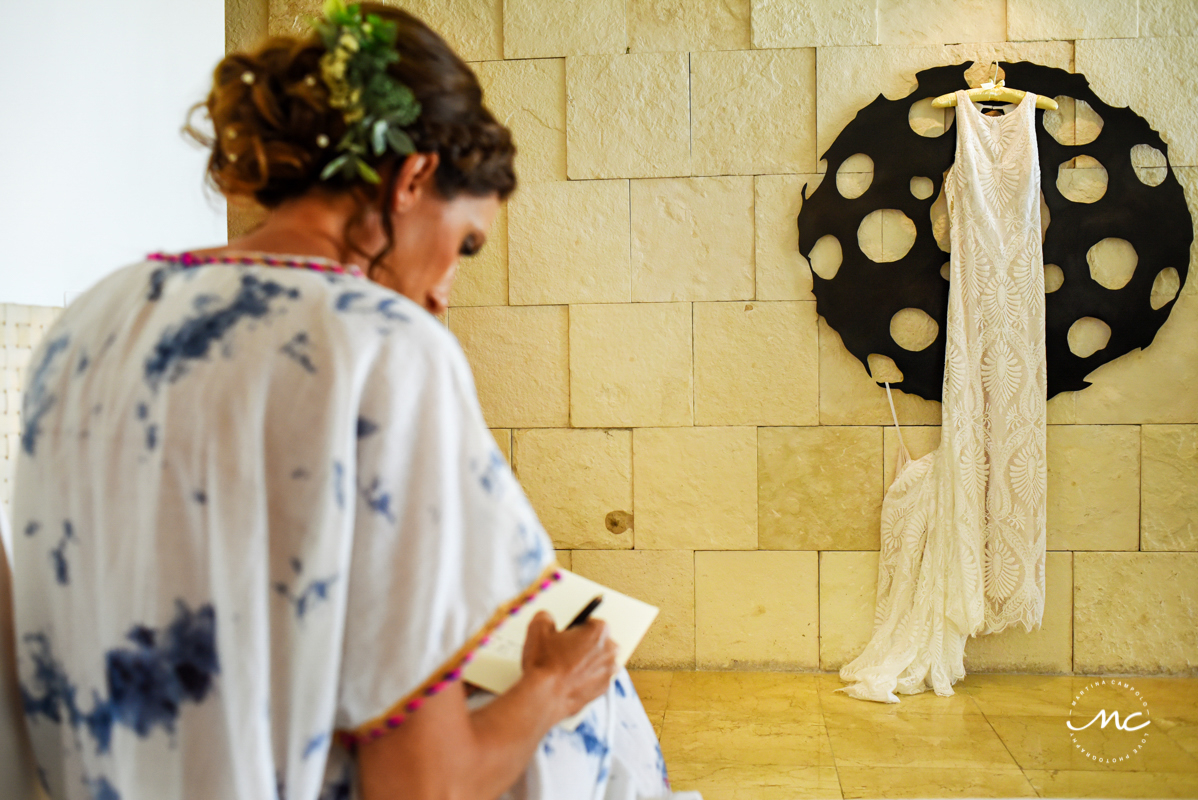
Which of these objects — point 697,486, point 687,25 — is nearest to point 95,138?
point 687,25

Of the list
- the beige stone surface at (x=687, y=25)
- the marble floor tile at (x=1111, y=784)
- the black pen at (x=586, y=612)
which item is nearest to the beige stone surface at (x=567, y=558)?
the marble floor tile at (x=1111, y=784)

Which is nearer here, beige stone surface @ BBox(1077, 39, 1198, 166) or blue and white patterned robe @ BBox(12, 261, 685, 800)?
blue and white patterned robe @ BBox(12, 261, 685, 800)

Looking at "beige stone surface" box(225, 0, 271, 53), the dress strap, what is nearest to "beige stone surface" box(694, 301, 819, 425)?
the dress strap

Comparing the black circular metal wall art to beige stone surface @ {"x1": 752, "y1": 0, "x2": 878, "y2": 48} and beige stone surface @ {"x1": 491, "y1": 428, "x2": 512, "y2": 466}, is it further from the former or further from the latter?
beige stone surface @ {"x1": 491, "y1": 428, "x2": 512, "y2": 466}

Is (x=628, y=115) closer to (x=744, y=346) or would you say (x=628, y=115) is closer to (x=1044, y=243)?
(x=744, y=346)

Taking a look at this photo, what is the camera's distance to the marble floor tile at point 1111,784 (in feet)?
6.90

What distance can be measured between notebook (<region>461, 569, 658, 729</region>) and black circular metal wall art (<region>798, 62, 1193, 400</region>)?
205 centimetres

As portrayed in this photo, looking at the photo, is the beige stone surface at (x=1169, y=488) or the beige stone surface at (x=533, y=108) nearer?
the beige stone surface at (x=1169, y=488)

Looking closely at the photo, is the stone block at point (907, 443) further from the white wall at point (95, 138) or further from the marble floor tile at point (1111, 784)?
the white wall at point (95, 138)

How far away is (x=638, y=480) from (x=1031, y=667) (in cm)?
143

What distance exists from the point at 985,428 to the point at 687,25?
1.64m

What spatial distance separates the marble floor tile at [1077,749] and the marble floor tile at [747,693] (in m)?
0.55

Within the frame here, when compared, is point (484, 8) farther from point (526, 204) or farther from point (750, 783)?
point (750, 783)

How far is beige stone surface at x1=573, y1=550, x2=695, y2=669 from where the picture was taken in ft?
9.87
